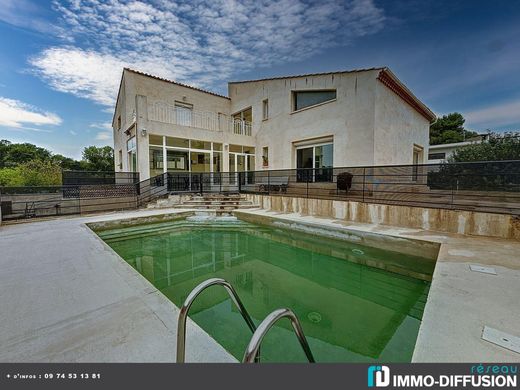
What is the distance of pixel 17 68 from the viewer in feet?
31.1

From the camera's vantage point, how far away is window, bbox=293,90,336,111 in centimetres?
1054

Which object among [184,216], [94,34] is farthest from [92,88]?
[184,216]

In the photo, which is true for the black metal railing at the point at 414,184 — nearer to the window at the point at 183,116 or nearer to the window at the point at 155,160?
the window at the point at 155,160

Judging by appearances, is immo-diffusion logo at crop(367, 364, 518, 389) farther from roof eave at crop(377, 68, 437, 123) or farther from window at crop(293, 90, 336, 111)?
window at crop(293, 90, 336, 111)

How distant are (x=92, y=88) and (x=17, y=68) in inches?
264

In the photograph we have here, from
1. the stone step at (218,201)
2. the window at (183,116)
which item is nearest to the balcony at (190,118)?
the window at (183,116)

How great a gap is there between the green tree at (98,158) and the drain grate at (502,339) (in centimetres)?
3705

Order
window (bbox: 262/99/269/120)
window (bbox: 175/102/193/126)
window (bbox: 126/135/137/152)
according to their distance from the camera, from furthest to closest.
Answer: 1. window (bbox: 262/99/269/120)
2. window (bbox: 175/102/193/126)
3. window (bbox: 126/135/137/152)

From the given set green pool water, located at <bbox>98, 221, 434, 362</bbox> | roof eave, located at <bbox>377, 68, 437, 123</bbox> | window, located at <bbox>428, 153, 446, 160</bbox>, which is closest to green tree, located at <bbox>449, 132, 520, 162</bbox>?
roof eave, located at <bbox>377, 68, 437, 123</bbox>

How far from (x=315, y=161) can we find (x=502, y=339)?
9755 mm

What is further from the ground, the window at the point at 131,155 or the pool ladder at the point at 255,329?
the window at the point at 131,155

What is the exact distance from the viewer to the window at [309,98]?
1054cm

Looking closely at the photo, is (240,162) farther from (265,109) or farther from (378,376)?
(378,376)

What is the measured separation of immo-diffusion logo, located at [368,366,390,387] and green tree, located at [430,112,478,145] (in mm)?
32001
